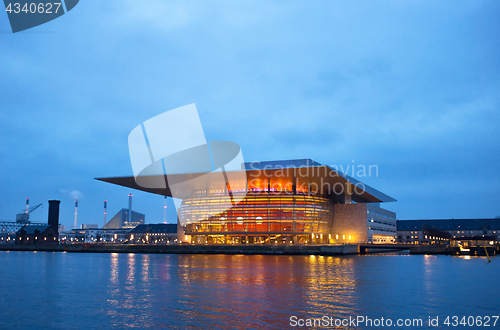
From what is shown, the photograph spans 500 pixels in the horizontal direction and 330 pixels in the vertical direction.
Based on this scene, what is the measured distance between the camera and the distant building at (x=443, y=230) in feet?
334

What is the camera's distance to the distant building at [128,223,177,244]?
4510 inches

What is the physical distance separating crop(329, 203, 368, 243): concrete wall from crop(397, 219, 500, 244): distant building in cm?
3729

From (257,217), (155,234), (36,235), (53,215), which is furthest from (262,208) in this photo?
(155,234)

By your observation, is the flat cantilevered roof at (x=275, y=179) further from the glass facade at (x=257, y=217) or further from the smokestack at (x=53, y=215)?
the smokestack at (x=53, y=215)

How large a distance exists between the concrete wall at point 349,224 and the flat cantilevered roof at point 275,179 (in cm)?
279

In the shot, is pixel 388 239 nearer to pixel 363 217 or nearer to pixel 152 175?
pixel 363 217

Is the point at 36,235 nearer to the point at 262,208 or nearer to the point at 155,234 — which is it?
the point at 155,234

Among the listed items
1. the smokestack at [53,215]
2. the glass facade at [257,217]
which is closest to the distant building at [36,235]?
the smokestack at [53,215]

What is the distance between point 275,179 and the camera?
2405 inches

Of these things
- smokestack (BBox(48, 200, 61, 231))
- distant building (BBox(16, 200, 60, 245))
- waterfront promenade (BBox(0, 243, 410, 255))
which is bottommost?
waterfront promenade (BBox(0, 243, 410, 255))

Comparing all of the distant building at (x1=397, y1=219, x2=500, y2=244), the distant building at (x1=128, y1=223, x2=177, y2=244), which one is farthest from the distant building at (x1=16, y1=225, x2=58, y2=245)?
the distant building at (x1=397, y1=219, x2=500, y2=244)

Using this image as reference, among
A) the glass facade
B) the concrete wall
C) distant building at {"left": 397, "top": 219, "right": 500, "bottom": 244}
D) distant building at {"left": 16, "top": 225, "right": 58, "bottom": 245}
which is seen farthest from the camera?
distant building at {"left": 397, "top": 219, "right": 500, "bottom": 244}

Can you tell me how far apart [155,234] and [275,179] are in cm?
6509

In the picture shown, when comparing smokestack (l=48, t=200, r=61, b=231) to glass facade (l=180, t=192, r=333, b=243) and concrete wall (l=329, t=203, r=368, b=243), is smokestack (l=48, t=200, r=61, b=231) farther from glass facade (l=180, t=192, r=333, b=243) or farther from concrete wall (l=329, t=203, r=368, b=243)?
concrete wall (l=329, t=203, r=368, b=243)
